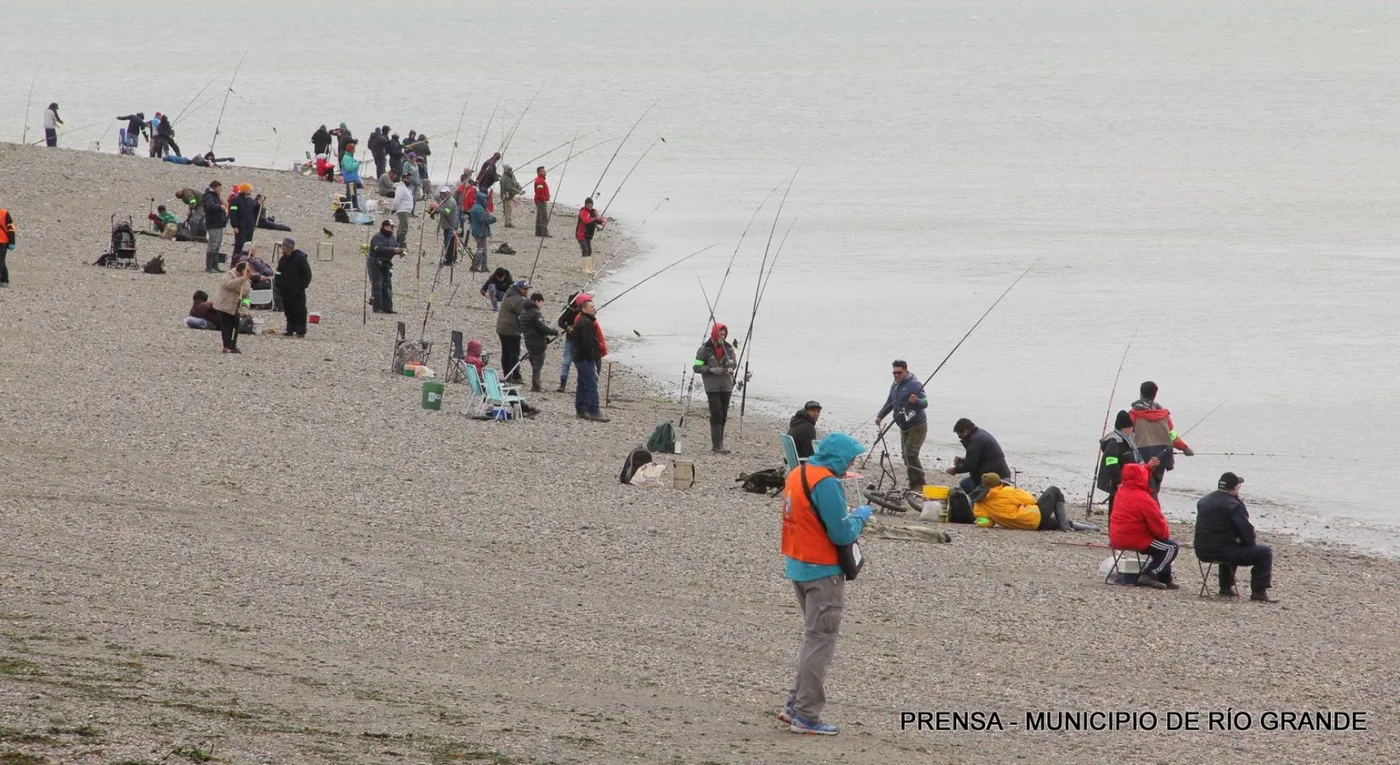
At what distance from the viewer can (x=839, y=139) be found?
A: 57781 millimetres

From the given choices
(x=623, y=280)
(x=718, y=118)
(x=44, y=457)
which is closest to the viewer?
(x=44, y=457)

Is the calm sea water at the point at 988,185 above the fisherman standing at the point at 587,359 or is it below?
above

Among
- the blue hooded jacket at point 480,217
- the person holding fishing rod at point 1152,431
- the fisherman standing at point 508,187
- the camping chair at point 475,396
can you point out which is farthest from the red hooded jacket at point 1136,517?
the fisherman standing at point 508,187

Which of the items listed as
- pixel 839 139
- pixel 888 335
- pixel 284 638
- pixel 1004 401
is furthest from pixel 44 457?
pixel 839 139

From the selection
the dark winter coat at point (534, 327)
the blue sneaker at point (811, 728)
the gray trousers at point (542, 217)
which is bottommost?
the blue sneaker at point (811, 728)

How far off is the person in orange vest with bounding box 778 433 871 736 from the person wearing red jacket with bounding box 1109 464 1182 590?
4.47 m

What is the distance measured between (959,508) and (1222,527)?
2.78 metres

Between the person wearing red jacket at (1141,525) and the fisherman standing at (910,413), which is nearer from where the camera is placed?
the person wearing red jacket at (1141,525)

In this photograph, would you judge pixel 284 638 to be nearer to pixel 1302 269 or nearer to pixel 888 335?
pixel 888 335

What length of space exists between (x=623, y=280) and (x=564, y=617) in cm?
1899

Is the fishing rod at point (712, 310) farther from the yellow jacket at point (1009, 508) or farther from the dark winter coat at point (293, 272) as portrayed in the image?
the dark winter coat at point (293, 272)

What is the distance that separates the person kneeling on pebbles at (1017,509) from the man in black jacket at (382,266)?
9909 mm

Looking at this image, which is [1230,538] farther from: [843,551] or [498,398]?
[498,398]

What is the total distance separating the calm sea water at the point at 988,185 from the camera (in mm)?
19828
